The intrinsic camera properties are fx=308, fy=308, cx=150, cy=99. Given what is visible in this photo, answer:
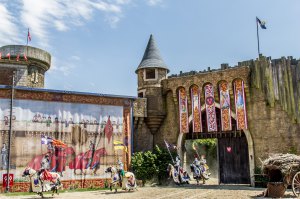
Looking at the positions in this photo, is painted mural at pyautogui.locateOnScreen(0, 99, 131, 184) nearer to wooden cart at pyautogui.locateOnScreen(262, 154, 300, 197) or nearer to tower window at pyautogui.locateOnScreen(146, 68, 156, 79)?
tower window at pyautogui.locateOnScreen(146, 68, 156, 79)

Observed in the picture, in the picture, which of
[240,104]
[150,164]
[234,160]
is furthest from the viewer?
[234,160]

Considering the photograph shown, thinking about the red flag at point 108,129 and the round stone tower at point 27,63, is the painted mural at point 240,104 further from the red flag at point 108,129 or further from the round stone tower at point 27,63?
the round stone tower at point 27,63

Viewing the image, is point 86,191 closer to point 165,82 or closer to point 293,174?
point 165,82

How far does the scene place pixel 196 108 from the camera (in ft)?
70.0

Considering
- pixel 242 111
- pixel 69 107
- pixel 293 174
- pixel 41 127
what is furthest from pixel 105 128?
pixel 293 174

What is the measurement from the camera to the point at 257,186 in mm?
18188

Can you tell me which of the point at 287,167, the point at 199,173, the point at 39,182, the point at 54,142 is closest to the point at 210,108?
the point at 199,173

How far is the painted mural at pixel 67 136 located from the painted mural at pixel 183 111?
380 cm

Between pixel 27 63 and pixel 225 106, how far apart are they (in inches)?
558

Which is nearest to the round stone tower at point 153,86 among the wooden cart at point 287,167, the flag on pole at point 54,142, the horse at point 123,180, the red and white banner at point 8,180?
the horse at point 123,180

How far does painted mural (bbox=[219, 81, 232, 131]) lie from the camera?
2008cm

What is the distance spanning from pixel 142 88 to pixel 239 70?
7.12m

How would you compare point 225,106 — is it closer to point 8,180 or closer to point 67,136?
point 67,136

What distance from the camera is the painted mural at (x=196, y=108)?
21125 mm
